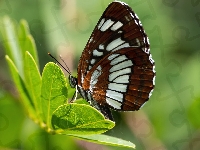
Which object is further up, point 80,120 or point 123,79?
point 123,79

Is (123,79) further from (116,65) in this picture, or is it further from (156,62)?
(156,62)

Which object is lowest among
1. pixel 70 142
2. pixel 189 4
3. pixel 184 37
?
pixel 70 142

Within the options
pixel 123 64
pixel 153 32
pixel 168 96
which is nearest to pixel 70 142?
pixel 123 64

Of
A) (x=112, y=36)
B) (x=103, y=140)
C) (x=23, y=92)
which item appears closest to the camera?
(x=103, y=140)

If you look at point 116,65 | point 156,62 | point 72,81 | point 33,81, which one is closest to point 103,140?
point 33,81

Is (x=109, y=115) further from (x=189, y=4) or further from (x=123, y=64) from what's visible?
(x=189, y=4)

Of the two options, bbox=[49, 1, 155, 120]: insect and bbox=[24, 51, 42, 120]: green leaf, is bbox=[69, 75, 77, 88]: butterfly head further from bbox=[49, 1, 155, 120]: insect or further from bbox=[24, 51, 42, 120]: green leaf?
bbox=[24, 51, 42, 120]: green leaf
